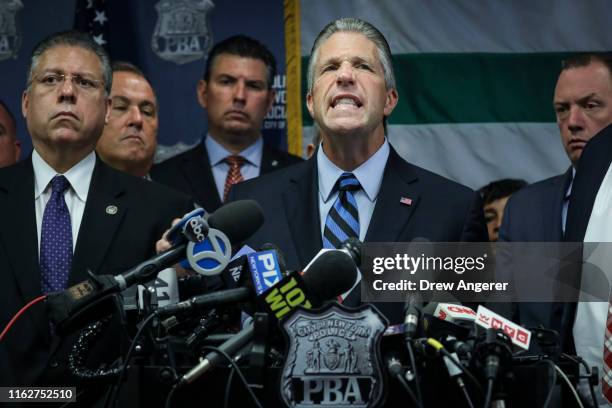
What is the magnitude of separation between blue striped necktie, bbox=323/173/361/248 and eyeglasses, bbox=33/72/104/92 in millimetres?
983

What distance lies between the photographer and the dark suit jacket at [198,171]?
5090 millimetres

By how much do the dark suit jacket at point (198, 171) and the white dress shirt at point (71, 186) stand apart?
130 cm

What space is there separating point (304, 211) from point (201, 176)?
66.2 inches

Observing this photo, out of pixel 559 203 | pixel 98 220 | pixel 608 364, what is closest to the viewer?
pixel 608 364

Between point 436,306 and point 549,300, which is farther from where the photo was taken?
point 549,300

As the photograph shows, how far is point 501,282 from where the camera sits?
12.4ft

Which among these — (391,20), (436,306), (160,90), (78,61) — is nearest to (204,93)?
(160,90)

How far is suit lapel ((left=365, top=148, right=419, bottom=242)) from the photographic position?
3.44 metres

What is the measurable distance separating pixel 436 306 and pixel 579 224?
39.6 inches

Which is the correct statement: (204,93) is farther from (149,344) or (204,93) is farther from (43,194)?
(149,344)

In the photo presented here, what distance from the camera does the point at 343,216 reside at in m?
3.52

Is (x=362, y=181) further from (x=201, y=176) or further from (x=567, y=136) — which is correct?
(x=201, y=176)

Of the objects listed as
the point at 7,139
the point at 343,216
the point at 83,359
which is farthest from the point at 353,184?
the point at 7,139

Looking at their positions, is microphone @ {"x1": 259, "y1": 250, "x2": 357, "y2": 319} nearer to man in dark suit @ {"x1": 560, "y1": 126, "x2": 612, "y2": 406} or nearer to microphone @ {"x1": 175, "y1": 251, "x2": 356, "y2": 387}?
microphone @ {"x1": 175, "y1": 251, "x2": 356, "y2": 387}
